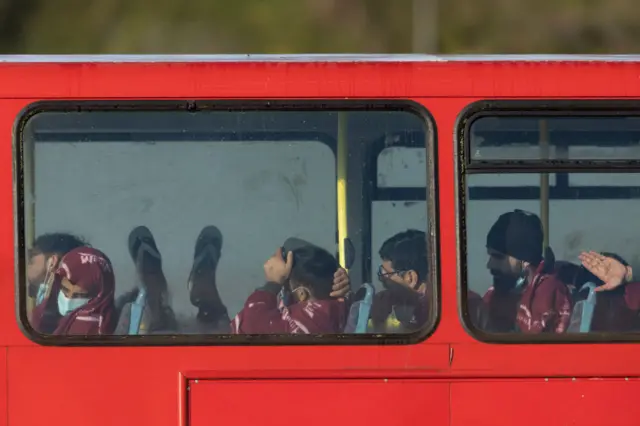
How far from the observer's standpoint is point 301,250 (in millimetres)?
5500

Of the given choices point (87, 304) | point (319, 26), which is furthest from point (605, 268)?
point (319, 26)

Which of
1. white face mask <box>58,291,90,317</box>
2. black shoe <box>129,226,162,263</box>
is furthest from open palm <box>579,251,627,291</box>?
white face mask <box>58,291,90,317</box>

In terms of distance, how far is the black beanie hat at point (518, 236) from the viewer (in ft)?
18.1

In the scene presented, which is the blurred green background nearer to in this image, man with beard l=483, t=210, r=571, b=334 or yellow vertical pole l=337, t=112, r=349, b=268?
man with beard l=483, t=210, r=571, b=334

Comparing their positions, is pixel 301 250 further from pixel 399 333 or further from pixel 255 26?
pixel 255 26

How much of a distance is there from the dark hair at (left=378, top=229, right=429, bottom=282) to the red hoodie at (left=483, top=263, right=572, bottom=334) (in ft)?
1.12

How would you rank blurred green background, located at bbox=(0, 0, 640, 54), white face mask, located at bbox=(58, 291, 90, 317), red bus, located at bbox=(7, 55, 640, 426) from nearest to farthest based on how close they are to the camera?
red bus, located at bbox=(7, 55, 640, 426)
white face mask, located at bbox=(58, 291, 90, 317)
blurred green background, located at bbox=(0, 0, 640, 54)

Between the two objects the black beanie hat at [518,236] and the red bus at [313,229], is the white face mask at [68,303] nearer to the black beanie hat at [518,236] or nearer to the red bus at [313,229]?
the red bus at [313,229]

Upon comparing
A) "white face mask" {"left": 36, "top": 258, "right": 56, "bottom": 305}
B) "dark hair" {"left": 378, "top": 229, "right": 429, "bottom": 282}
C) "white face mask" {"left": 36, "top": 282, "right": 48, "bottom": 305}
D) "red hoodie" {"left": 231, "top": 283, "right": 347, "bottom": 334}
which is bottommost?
"red hoodie" {"left": 231, "top": 283, "right": 347, "bottom": 334}

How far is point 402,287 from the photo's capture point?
550 cm

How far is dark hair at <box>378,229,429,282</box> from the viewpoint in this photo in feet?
18.0

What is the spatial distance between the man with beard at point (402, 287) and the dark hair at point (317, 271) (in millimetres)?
232

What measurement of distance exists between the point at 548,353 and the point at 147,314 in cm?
190

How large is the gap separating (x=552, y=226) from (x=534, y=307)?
0.40m
